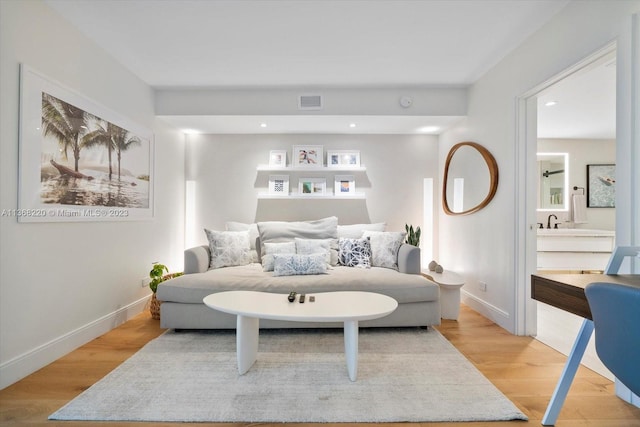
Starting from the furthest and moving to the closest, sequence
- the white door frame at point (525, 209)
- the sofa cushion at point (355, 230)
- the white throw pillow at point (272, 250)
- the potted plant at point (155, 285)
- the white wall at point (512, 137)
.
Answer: the sofa cushion at point (355, 230), the white throw pillow at point (272, 250), the potted plant at point (155, 285), the white door frame at point (525, 209), the white wall at point (512, 137)

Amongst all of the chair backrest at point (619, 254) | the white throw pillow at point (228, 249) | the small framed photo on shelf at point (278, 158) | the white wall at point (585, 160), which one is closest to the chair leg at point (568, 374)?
the chair backrest at point (619, 254)

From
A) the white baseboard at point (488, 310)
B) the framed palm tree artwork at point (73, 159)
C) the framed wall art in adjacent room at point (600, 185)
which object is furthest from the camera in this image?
the framed wall art in adjacent room at point (600, 185)

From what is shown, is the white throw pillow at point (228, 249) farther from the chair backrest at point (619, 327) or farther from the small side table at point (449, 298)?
the chair backrest at point (619, 327)

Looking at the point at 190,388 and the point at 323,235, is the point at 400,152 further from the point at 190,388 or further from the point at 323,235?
the point at 190,388

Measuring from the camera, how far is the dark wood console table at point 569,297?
1.26 metres

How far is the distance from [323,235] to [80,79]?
2.61 m

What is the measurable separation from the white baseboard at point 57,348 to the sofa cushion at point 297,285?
1.77ft

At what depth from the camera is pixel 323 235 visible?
3.63m

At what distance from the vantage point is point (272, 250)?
3.37 meters

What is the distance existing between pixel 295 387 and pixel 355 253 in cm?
177

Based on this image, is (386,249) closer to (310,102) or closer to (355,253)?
(355,253)

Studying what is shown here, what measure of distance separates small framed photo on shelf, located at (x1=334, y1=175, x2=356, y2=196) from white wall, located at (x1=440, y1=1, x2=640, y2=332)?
1.26 m

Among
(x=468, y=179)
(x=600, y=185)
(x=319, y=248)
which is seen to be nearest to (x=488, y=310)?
(x=468, y=179)

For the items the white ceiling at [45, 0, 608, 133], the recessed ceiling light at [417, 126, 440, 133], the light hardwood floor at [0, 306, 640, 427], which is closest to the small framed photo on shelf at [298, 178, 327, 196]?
the white ceiling at [45, 0, 608, 133]
